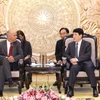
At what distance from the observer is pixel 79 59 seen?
6.23 m

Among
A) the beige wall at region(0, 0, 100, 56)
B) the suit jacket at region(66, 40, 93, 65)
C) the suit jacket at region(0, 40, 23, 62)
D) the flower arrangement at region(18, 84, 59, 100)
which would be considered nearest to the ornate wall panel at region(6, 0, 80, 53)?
the beige wall at region(0, 0, 100, 56)

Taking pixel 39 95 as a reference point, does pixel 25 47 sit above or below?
above

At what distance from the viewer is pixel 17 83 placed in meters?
6.23

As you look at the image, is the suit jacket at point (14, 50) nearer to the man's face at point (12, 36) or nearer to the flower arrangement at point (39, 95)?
the man's face at point (12, 36)

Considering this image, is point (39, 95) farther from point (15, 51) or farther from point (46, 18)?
point (46, 18)

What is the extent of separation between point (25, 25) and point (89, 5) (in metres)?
1.83

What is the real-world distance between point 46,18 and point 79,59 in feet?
8.75

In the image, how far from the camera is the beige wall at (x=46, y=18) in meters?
8.46

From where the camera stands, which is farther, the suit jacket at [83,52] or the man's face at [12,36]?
the man's face at [12,36]

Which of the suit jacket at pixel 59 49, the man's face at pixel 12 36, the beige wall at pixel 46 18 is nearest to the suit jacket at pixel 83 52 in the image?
the suit jacket at pixel 59 49

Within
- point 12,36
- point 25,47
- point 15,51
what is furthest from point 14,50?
point 25,47

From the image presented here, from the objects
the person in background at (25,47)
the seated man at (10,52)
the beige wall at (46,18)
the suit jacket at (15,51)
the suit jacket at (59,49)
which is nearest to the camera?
the seated man at (10,52)

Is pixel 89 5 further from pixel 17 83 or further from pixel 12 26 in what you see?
pixel 17 83

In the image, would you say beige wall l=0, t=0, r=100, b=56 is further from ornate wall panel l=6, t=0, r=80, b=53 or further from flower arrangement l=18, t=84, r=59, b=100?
flower arrangement l=18, t=84, r=59, b=100
